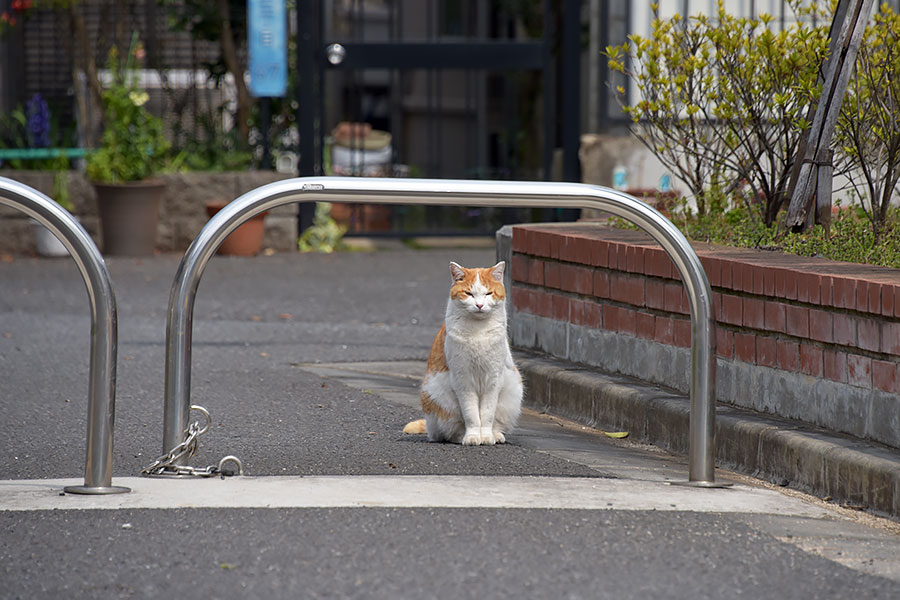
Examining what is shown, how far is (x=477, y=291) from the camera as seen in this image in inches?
184

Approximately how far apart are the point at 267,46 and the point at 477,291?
7.92 metres

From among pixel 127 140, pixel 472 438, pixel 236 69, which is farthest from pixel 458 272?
pixel 236 69

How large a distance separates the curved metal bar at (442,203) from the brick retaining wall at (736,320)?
1.69 feet

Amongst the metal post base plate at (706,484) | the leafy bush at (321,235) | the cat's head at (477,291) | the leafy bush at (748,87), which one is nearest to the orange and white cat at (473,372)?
the cat's head at (477,291)

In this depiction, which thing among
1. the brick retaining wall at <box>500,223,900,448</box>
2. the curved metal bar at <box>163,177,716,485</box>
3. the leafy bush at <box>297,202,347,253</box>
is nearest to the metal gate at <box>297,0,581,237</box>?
the leafy bush at <box>297,202,347,253</box>

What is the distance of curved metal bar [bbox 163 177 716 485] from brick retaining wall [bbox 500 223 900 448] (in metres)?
0.51

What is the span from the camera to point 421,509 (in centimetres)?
361

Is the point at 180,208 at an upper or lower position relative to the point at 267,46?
lower

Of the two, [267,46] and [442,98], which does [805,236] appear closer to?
[267,46]

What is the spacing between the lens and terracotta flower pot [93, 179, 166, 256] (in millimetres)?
11578

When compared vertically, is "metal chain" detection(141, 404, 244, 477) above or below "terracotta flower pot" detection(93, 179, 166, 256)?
below

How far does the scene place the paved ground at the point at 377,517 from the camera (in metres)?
3.04

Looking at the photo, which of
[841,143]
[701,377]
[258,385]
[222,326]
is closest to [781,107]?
[841,143]

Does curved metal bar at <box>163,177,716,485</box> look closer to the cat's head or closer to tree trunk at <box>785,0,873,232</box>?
the cat's head
